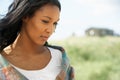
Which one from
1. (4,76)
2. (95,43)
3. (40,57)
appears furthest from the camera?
(95,43)

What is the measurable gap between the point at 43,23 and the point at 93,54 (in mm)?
12486

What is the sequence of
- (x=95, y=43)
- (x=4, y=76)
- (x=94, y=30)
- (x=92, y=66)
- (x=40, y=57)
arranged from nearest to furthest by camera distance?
(x=4, y=76) → (x=40, y=57) → (x=92, y=66) → (x=95, y=43) → (x=94, y=30)

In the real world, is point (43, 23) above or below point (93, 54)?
above

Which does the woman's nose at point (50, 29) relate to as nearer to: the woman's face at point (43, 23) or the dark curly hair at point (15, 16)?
the woman's face at point (43, 23)

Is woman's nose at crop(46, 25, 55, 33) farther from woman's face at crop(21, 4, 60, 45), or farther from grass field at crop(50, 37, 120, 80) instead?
grass field at crop(50, 37, 120, 80)

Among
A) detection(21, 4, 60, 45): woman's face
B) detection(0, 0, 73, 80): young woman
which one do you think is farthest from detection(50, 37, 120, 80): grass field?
detection(21, 4, 60, 45): woman's face

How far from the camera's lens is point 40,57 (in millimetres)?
2906

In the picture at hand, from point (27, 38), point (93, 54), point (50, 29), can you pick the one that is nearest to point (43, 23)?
point (50, 29)

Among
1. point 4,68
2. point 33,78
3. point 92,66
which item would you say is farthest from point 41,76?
point 92,66

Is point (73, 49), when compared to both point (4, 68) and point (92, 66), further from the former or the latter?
point (4, 68)

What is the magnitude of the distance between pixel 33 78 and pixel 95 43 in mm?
12729

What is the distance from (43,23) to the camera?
271 centimetres

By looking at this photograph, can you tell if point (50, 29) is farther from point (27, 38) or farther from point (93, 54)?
point (93, 54)

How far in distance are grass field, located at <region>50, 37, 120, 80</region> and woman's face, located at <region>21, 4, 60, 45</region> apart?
1074cm
